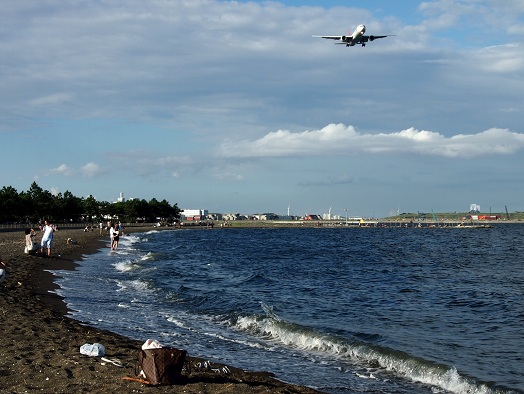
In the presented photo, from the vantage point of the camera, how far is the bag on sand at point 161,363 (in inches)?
383

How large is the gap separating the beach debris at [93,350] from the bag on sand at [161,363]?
7.33ft

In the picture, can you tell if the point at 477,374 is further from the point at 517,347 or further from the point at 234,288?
the point at 234,288

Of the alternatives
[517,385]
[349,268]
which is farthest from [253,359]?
[349,268]

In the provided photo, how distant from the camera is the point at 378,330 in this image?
18.8 meters

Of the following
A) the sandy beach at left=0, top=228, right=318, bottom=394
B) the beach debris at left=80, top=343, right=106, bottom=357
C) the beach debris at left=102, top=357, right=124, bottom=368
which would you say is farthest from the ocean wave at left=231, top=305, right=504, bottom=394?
the beach debris at left=80, top=343, right=106, bottom=357

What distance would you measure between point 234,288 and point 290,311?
27.9ft

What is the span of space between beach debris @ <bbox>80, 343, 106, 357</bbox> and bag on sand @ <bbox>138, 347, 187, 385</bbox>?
7.33ft

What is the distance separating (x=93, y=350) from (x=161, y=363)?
2.73 m

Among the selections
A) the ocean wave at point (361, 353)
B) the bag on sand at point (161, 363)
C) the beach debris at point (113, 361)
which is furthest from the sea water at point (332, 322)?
the bag on sand at point (161, 363)

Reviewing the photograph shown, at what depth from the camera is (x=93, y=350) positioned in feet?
38.9

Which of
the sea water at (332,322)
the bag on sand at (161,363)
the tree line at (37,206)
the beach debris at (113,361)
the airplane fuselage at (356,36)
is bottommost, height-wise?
the sea water at (332,322)

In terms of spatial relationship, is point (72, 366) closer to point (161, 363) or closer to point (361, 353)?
point (161, 363)

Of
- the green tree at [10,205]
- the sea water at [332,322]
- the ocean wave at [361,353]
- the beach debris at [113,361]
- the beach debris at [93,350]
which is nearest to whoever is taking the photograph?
the beach debris at [113,361]

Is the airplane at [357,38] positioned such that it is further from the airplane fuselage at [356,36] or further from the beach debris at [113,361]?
the beach debris at [113,361]
